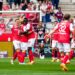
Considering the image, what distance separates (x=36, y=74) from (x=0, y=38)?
42.1ft

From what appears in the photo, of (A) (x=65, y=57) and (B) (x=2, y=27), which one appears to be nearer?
(A) (x=65, y=57)

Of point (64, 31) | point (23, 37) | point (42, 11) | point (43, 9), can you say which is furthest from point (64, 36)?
point (43, 9)

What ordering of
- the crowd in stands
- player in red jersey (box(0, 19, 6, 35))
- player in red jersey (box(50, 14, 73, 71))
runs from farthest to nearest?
the crowd in stands
player in red jersey (box(0, 19, 6, 35))
player in red jersey (box(50, 14, 73, 71))

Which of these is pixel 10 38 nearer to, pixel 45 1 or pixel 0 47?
pixel 0 47

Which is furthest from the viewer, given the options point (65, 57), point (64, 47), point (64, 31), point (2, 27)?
point (2, 27)

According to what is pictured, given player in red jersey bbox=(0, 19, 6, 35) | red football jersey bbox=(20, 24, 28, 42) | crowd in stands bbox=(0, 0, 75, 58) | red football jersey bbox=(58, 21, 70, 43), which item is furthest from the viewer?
crowd in stands bbox=(0, 0, 75, 58)

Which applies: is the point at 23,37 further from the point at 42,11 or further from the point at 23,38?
the point at 42,11

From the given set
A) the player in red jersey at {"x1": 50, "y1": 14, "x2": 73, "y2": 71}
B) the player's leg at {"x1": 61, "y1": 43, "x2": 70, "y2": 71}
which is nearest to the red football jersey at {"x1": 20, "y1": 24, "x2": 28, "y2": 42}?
the player in red jersey at {"x1": 50, "y1": 14, "x2": 73, "y2": 71}

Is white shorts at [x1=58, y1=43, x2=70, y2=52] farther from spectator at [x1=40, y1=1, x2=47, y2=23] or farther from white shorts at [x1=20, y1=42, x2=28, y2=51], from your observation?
spectator at [x1=40, y1=1, x2=47, y2=23]

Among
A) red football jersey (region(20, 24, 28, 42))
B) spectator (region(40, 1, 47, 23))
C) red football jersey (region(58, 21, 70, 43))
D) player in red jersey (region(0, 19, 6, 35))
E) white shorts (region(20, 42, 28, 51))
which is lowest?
player in red jersey (region(0, 19, 6, 35))

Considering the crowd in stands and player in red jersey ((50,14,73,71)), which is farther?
the crowd in stands

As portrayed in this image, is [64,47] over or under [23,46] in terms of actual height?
over

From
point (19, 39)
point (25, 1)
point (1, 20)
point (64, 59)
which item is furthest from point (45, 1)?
point (64, 59)

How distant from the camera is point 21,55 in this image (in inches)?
889
